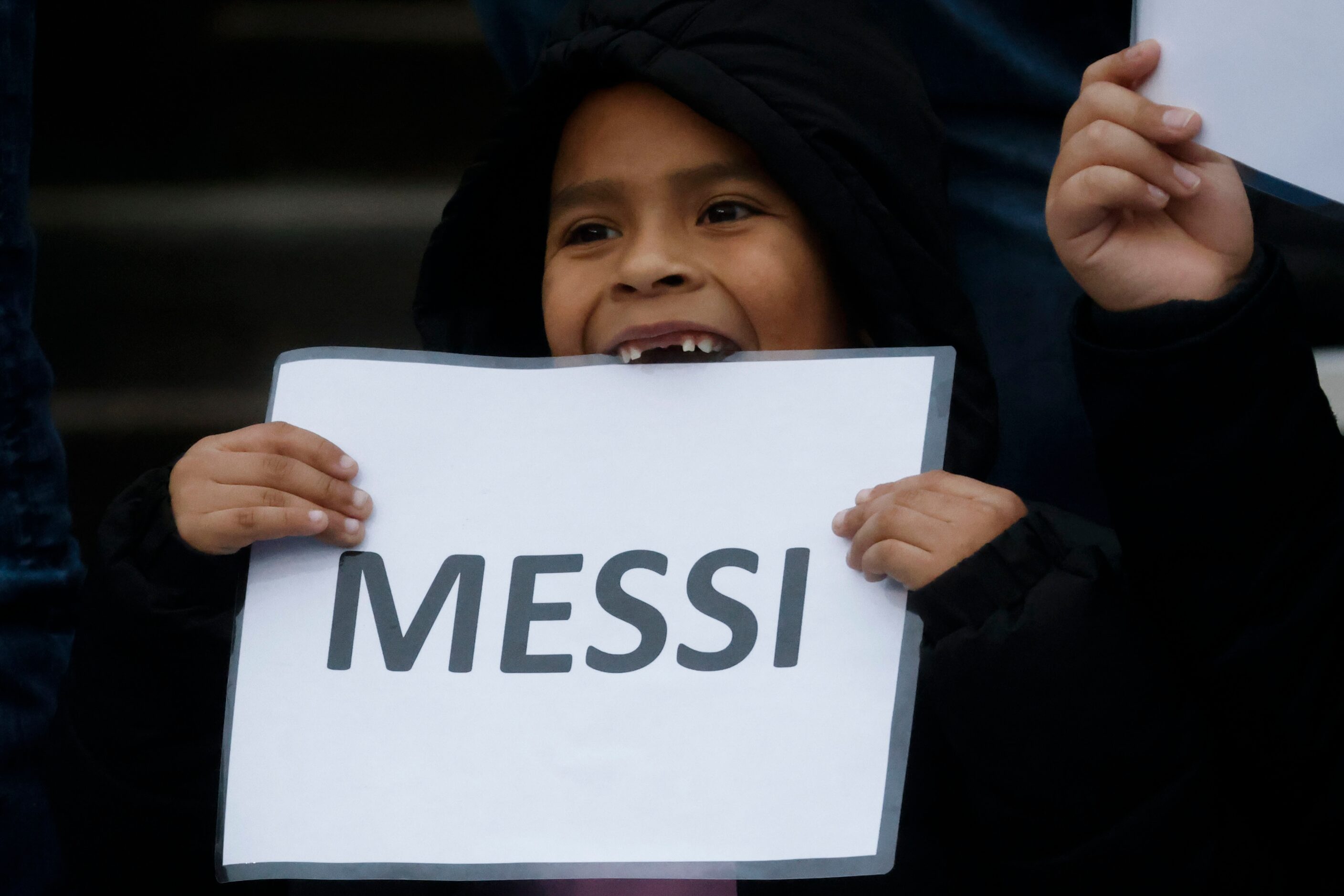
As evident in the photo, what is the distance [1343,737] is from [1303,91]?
0.32 metres

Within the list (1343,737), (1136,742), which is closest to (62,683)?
(1136,742)

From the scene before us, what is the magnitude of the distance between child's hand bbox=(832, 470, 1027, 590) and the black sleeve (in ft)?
0.25

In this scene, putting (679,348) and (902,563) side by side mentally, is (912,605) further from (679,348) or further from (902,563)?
(679,348)

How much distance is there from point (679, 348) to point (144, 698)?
0.38 m

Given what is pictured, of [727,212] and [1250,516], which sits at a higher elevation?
[727,212]

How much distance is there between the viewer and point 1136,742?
26.6 inches

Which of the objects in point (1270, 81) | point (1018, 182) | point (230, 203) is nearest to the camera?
point (1270, 81)

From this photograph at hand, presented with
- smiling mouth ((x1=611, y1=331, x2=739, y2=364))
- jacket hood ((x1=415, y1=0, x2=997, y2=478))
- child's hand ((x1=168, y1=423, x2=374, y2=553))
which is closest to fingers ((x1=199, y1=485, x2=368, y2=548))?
child's hand ((x1=168, y1=423, x2=374, y2=553))

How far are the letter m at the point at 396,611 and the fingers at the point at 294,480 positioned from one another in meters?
0.03

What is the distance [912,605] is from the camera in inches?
27.3

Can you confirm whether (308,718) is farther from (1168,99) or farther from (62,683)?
(1168,99)

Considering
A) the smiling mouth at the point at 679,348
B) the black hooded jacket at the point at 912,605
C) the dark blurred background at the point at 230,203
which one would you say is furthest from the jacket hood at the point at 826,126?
the dark blurred background at the point at 230,203

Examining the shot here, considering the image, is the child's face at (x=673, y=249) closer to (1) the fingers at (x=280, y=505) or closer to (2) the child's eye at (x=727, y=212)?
(2) the child's eye at (x=727, y=212)

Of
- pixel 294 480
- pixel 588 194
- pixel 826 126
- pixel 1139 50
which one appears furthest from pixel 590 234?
pixel 1139 50
